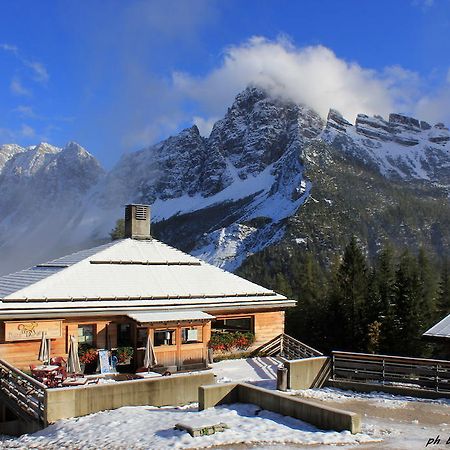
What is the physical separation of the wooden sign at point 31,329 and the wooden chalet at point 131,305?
0.03 meters

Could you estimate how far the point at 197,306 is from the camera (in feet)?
75.5

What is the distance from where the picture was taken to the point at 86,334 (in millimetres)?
20891

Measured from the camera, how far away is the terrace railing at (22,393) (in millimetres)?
14250

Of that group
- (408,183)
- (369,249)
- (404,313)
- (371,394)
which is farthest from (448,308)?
(408,183)

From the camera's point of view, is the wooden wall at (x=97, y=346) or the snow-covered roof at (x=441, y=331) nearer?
the snow-covered roof at (x=441, y=331)

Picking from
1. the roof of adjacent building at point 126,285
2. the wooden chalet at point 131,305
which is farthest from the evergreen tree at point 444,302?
the wooden chalet at point 131,305

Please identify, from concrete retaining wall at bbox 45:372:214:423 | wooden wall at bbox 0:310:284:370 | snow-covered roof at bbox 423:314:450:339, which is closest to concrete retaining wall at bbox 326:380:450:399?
snow-covered roof at bbox 423:314:450:339

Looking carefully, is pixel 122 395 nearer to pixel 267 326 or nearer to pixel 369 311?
pixel 267 326

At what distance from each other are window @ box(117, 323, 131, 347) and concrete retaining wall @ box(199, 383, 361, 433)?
7.46 m

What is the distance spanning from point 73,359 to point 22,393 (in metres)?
3.23

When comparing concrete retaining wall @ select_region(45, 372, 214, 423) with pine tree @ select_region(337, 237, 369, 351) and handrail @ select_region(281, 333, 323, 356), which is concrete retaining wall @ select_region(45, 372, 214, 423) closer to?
handrail @ select_region(281, 333, 323, 356)

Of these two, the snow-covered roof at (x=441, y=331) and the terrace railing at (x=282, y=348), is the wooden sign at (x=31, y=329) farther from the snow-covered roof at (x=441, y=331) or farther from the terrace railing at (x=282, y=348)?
the snow-covered roof at (x=441, y=331)

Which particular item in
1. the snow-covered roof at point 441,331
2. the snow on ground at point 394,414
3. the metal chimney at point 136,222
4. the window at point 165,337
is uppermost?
the metal chimney at point 136,222

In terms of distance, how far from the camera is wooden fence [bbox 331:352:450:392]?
1625cm
